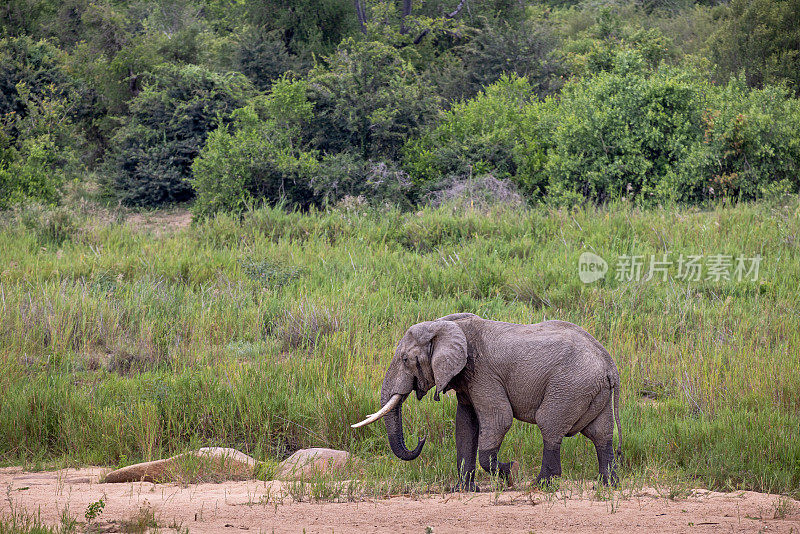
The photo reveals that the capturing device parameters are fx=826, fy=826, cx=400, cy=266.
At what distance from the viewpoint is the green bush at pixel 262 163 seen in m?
16.9

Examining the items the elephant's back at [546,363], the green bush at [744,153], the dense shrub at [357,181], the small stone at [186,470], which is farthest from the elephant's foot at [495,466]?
the green bush at [744,153]

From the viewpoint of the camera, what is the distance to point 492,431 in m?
5.12

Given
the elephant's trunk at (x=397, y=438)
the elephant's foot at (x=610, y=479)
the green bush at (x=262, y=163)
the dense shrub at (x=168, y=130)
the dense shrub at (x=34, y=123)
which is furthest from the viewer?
the dense shrub at (x=168, y=130)

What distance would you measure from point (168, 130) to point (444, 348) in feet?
56.6

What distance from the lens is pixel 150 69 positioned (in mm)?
22312

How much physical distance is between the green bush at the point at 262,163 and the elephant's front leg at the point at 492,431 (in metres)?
12.1

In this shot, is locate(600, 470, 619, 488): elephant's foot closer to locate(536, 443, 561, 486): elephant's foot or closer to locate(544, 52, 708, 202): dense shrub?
locate(536, 443, 561, 486): elephant's foot

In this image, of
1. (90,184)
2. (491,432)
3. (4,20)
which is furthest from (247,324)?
(4,20)

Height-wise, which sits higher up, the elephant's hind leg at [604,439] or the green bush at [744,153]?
the green bush at [744,153]

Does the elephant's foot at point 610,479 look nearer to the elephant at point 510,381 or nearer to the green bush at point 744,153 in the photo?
the elephant at point 510,381

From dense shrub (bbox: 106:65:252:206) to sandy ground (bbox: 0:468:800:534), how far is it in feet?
50.3

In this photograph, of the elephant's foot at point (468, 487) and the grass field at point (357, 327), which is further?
the grass field at point (357, 327)

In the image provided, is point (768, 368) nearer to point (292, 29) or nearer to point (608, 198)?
point (608, 198)

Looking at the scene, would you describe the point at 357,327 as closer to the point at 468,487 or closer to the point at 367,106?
the point at 468,487
